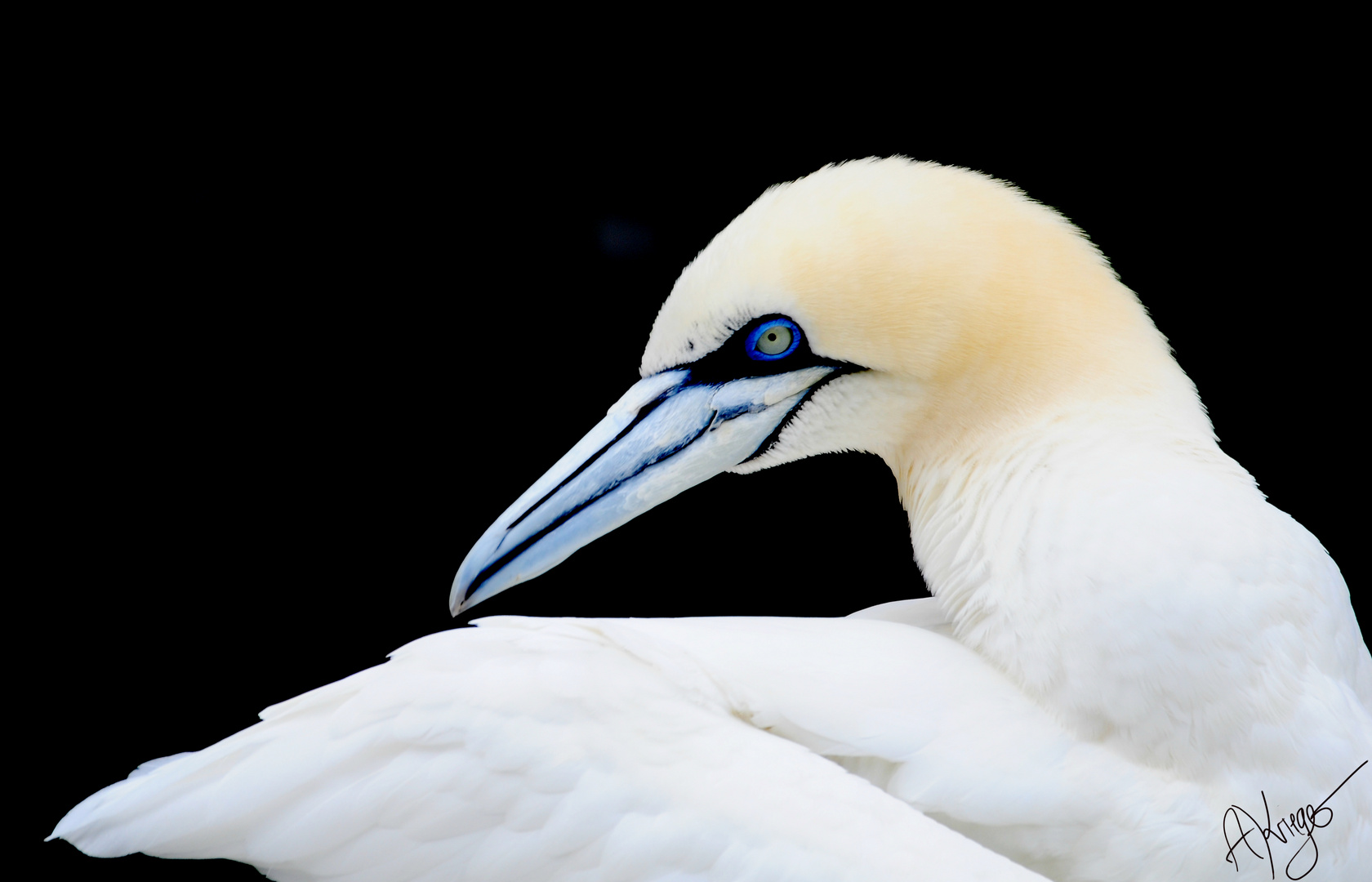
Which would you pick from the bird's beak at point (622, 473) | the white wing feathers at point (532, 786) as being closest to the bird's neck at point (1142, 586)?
the white wing feathers at point (532, 786)

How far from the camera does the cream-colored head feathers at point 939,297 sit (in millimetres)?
2039

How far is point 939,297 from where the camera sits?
6.68 feet

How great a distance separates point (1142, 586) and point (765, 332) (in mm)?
796

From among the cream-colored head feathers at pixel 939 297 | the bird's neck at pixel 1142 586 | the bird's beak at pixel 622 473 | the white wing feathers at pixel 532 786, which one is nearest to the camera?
the white wing feathers at pixel 532 786

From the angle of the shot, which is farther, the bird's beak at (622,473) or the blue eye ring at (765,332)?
the bird's beak at (622,473)

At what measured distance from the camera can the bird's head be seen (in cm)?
204

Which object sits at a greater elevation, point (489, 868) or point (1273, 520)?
point (1273, 520)

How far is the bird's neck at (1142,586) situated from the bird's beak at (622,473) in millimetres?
506

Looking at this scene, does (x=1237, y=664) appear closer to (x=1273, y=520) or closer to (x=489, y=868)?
(x=1273, y=520)

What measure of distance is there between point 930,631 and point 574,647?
0.72 m

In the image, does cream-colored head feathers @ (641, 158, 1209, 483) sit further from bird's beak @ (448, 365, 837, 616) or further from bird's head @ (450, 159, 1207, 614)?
bird's beak @ (448, 365, 837, 616)

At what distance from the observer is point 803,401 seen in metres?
2.22

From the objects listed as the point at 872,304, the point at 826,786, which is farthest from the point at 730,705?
the point at 872,304
